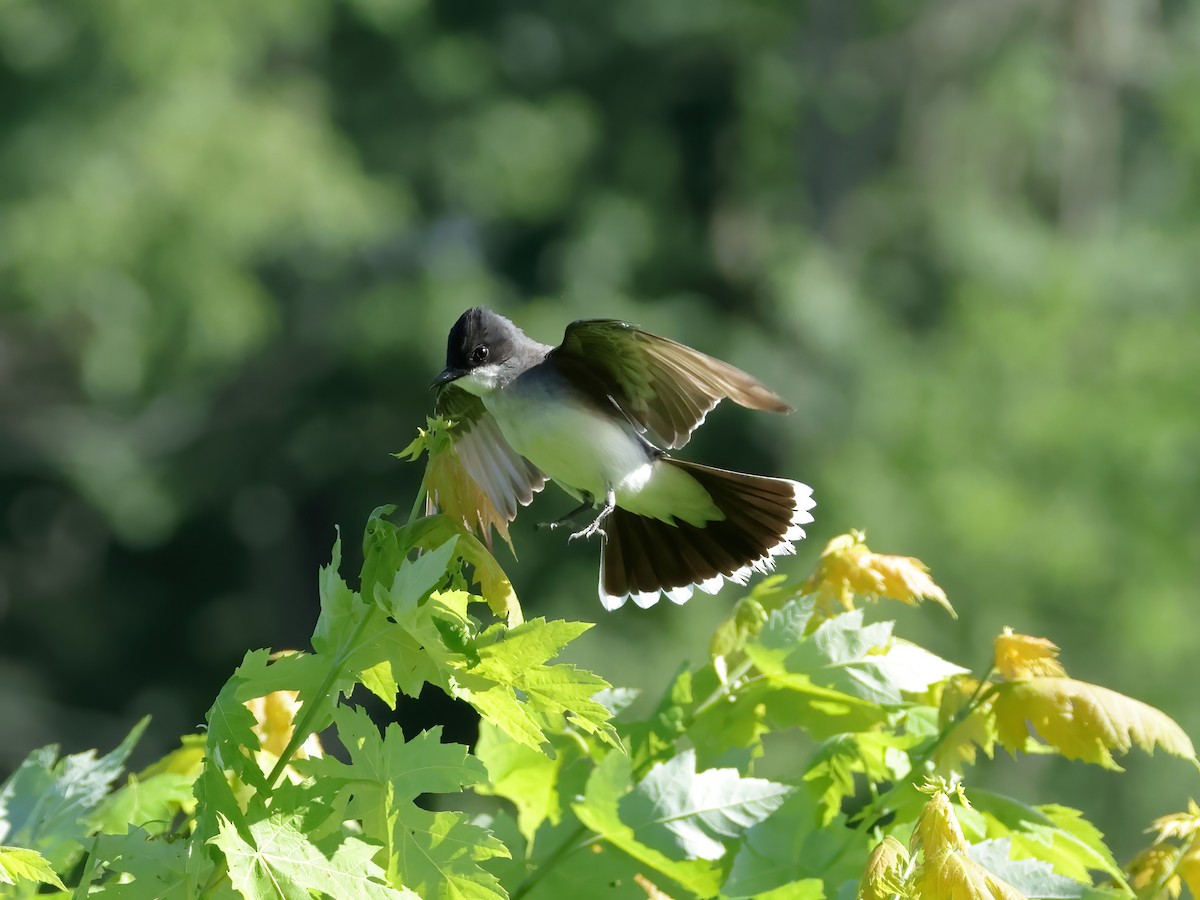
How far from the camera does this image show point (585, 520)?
2967 mm

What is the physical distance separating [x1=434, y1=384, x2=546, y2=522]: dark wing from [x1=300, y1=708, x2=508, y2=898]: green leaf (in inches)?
50.2

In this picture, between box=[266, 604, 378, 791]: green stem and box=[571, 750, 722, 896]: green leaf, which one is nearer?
box=[266, 604, 378, 791]: green stem

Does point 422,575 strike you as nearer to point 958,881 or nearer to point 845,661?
point 958,881

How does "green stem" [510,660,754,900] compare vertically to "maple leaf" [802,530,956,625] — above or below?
below

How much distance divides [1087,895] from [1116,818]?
14.9 metres

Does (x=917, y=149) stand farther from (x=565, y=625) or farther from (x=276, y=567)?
(x=565, y=625)

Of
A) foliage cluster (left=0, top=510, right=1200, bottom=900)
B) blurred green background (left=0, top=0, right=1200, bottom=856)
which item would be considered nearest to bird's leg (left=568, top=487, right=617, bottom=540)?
foliage cluster (left=0, top=510, right=1200, bottom=900)

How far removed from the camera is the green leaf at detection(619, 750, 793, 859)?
5.17 ft

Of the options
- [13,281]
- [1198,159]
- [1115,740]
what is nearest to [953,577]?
[1198,159]

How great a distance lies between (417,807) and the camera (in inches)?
55.1

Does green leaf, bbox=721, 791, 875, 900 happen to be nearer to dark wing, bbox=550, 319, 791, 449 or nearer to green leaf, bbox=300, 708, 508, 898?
green leaf, bbox=300, 708, 508, 898

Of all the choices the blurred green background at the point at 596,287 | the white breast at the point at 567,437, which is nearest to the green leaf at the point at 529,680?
the white breast at the point at 567,437

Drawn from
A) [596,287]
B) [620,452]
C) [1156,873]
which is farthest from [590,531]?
[596,287]

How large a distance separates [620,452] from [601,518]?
131 mm
